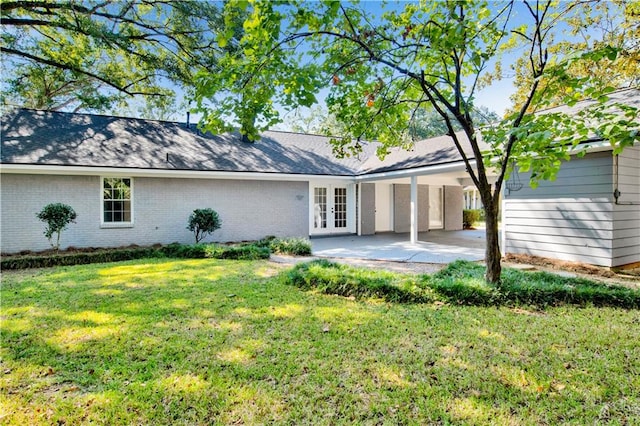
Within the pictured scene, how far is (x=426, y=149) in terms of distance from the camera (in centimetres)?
1296

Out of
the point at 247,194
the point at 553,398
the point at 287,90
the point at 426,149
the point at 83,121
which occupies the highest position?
the point at 83,121

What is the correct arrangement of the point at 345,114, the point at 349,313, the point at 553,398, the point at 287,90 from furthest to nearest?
the point at 345,114
the point at 349,313
the point at 287,90
the point at 553,398

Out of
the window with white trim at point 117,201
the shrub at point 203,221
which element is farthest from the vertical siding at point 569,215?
the window with white trim at point 117,201

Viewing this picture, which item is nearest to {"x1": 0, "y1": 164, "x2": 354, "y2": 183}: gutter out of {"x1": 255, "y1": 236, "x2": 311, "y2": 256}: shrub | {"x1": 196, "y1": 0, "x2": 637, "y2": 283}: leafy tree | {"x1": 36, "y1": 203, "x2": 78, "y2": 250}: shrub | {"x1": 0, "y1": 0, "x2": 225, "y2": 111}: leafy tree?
{"x1": 36, "y1": 203, "x2": 78, "y2": 250}: shrub

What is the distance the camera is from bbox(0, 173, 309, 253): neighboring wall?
10.1m

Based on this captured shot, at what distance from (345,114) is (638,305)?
512 cm

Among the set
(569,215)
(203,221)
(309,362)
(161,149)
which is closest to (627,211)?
(569,215)

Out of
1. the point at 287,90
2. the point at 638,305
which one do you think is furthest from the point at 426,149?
the point at 287,90

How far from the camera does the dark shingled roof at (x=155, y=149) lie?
10.5 metres

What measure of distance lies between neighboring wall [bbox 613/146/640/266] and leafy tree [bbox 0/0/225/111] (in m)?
11.1

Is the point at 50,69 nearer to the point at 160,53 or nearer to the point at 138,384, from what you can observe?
the point at 160,53

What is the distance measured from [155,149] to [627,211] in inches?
535

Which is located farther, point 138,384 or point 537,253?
point 537,253

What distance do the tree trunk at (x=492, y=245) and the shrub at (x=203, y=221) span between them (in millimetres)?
8709
